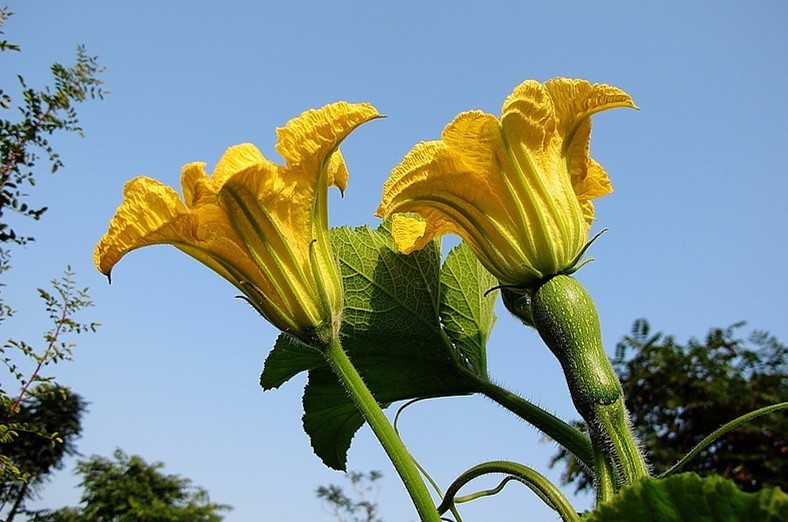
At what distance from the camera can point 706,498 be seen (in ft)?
1.85

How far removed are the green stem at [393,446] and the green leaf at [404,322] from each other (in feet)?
1.11

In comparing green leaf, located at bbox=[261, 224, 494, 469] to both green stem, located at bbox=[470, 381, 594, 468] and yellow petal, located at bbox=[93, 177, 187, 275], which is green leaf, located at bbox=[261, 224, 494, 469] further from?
yellow petal, located at bbox=[93, 177, 187, 275]

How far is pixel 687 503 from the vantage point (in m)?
0.57

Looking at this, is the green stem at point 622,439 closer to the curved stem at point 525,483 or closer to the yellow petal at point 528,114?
the curved stem at point 525,483

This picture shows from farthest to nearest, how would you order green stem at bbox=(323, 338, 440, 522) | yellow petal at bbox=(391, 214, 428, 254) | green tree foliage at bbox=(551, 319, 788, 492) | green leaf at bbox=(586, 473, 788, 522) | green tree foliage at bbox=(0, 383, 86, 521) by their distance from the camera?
green tree foliage at bbox=(0, 383, 86, 521)
green tree foliage at bbox=(551, 319, 788, 492)
yellow petal at bbox=(391, 214, 428, 254)
green stem at bbox=(323, 338, 440, 522)
green leaf at bbox=(586, 473, 788, 522)

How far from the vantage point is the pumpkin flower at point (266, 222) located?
841mm

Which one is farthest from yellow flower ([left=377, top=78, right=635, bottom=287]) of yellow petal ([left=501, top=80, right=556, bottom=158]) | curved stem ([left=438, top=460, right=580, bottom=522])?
curved stem ([left=438, top=460, right=580, bottom=522])

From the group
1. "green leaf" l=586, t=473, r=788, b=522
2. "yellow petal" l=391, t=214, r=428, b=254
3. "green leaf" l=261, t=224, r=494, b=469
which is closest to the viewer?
"green leaf" l=586, t=473, r=788, b=522

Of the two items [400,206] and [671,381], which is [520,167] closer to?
[400,206]

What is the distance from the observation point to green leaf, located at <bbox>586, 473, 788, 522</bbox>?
54 centimetres

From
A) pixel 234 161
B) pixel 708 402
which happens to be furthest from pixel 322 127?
pixel 708 402

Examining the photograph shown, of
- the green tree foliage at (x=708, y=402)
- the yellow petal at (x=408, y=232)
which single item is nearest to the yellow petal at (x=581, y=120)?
the yellow petal at (x=408, y=232)

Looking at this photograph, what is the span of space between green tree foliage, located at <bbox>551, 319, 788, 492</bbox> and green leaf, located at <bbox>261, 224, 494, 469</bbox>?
5801mm

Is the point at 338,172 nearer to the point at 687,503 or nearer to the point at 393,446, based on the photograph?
the point at 393,446
